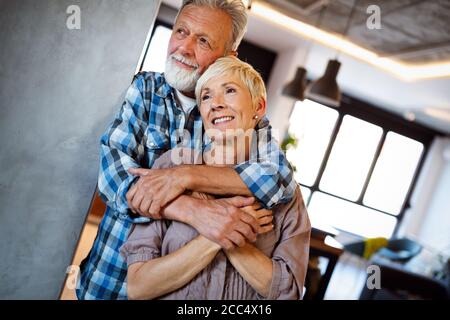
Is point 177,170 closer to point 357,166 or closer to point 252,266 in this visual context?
point 252,266

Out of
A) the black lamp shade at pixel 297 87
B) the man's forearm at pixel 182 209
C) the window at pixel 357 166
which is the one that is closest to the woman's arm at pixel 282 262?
the man's forearm at pixel 182 209

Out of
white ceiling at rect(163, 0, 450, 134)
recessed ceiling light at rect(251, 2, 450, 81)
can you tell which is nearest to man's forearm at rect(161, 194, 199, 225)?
white ceiling at rect(163, 0, 450, 134)

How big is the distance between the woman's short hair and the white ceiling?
113 inches

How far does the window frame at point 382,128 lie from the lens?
20.4 feet

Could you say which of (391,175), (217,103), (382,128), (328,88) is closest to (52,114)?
(217,103)

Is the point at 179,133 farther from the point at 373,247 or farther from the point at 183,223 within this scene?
the point at 373,247

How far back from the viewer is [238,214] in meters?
1.01

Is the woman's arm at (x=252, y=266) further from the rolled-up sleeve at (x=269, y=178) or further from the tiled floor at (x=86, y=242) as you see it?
the tiled floor at (x=86, y=242)

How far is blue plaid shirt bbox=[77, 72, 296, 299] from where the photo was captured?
108cm

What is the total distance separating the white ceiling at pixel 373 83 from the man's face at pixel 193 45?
2.78 meters

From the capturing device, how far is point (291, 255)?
3.57 feet

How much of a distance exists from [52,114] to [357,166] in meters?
5.83

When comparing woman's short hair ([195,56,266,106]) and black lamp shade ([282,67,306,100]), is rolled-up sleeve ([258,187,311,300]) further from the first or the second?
black lamp shade ([282,67,306,100])

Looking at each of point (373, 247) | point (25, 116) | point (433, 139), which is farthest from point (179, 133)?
point (433, 139)
